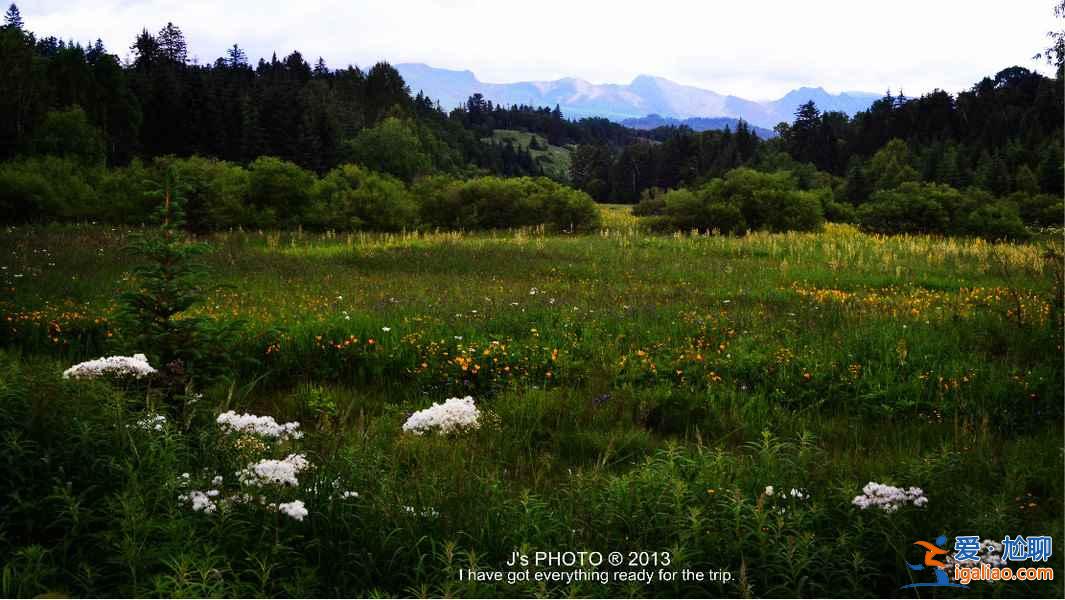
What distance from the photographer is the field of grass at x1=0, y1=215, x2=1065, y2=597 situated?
3689 millimetres

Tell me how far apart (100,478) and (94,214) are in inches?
1513

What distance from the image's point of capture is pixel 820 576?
374cm

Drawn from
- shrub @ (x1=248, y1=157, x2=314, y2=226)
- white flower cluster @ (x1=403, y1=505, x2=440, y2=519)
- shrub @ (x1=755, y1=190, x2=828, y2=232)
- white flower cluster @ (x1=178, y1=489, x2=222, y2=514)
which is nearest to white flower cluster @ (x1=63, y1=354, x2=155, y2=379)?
white flower cluster @ (x1=178, y1=489, x2=222, y2=514)

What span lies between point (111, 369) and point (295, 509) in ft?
8.33

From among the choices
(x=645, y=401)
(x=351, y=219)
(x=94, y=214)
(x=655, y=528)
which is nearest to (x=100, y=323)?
(x=645, y=401)

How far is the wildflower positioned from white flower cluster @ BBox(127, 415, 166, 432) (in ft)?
3.89

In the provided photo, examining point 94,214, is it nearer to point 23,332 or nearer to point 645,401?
point 23,332

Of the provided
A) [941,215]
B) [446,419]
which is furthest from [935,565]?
[941,215]

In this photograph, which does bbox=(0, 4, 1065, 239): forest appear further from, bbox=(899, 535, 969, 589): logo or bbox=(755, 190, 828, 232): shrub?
bbox=(899, 535, 969, 589): logo

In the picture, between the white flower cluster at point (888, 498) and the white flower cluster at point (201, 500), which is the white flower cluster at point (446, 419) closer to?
the white flower cluster at point (201, 500)

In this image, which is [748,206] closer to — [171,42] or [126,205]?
[126,205]

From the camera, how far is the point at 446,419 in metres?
6.58

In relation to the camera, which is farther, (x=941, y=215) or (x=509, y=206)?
(x=509, y=206)

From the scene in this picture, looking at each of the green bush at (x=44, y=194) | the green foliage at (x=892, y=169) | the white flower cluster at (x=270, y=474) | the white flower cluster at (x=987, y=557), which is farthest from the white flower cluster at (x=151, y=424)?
the green foliage at (x=892, y=169)
